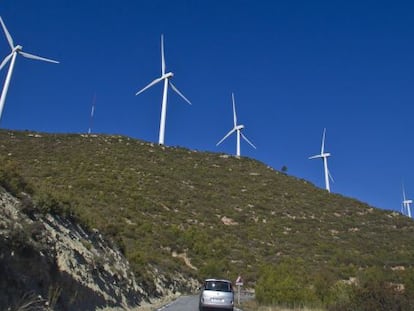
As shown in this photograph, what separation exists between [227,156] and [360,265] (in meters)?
47.1

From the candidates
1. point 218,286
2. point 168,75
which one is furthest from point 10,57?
point 218,286

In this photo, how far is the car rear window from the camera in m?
21.2

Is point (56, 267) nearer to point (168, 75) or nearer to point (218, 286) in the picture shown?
point (218, 286)

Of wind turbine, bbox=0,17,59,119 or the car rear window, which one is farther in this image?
wind turbine, bbox=0,17,59,119

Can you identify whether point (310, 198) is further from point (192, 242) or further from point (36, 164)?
point (36, 164)

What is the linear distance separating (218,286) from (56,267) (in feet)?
29.2

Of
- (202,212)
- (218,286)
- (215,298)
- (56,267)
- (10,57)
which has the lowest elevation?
(215,298)

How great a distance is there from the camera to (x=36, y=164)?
5666 cm

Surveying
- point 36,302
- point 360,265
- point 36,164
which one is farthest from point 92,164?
point 36,302

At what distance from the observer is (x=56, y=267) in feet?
48.5

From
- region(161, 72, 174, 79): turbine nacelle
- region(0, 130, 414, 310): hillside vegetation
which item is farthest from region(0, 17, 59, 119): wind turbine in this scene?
region(161, 72, 174, 79): turbine nacelle

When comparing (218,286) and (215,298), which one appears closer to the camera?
(215,298)

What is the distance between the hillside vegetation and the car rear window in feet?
17.0

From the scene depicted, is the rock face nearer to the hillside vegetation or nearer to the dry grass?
the hillside vegetation
